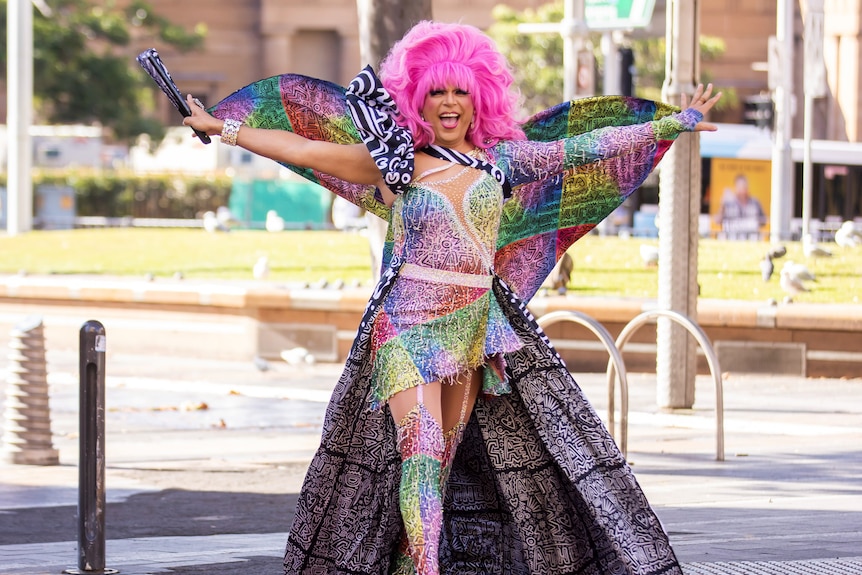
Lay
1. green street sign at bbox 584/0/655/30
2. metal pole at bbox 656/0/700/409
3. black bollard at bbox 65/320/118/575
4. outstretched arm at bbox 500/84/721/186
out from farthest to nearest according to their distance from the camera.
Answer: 1. green street sign at bbox 584/0/655/30
2. metal pole at bbox 656/0/700/409
3. black bollard at bbox 65/320/118/575
4. outstretched arm at bbox 500/84/721/186

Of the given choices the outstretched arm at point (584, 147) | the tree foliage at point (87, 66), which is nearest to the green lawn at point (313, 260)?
the outstretched arm at point (584, 147)

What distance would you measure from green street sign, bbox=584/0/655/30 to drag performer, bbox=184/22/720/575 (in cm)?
1043

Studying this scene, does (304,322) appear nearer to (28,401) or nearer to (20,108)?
(28,401)

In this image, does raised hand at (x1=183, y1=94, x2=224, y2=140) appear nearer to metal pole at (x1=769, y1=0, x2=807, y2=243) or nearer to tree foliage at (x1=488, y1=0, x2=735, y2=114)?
metal pole at (x1=769, y1=0, x2=807, y2=243)

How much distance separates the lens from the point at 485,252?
5320 millimetres

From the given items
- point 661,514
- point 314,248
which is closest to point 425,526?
point 661,514

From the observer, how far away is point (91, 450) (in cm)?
617

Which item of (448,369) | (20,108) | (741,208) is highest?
(20,108)

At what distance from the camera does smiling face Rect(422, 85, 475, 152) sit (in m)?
5.30

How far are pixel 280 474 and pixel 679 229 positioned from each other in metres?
3.52

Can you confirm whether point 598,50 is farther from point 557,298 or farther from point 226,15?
point 557,298

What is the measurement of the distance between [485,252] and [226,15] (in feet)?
210

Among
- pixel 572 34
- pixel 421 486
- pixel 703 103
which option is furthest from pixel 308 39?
pixel 421 486

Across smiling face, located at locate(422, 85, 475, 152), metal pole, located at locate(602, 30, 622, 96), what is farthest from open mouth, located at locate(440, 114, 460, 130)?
metal pole, located at locate(602, 30, 622, 96)
